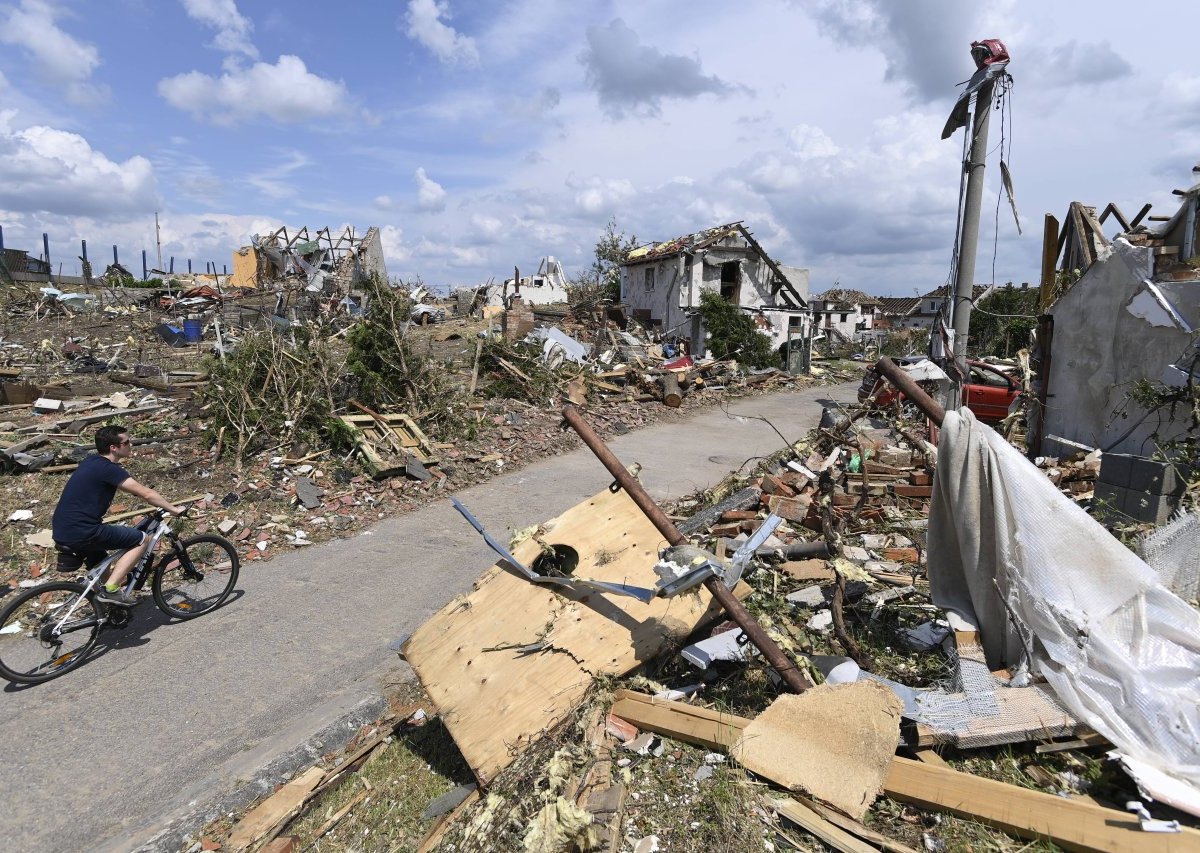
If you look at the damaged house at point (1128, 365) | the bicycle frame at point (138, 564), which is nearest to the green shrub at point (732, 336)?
the damaged house at point (1128, 365)

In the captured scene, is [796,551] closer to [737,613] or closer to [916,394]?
[916,394]

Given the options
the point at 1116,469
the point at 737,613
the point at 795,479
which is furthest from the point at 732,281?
the point at 737,613

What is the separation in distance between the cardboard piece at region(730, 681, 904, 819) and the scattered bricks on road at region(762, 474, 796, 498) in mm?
4506

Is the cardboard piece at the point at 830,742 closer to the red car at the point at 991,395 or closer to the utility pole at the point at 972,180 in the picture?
the utility pole at the point at 972,180

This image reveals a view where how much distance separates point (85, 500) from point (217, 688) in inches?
75.6

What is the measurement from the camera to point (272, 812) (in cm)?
371

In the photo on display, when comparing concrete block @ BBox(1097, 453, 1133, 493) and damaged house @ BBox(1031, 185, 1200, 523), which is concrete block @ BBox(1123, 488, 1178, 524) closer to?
damaged house @ BBox(1031, 185, 1200, 523)

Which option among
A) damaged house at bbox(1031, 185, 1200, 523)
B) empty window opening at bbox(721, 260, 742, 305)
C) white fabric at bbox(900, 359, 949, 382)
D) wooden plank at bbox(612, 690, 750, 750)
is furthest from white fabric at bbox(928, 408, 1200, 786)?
empty window opening at bbox(721, 260, 742, 305)

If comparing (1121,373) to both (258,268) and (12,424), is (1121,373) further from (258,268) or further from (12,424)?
(258,268)

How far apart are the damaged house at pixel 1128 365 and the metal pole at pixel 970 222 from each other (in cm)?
198

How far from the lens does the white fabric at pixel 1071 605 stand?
2.79 m

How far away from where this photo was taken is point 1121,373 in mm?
9148

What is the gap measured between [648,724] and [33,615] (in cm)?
566

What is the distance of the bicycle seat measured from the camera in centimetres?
539
